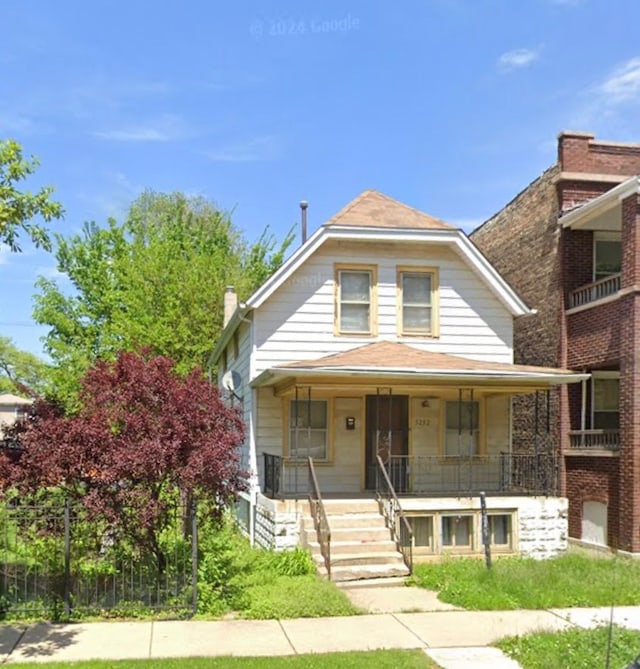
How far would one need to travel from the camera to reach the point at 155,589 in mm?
10422

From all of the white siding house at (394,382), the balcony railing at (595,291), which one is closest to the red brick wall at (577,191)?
the balcony railing at (595,291)

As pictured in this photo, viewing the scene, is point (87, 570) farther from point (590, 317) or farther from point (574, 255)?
point (574, 255)

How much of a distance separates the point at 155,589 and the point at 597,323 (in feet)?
35.3

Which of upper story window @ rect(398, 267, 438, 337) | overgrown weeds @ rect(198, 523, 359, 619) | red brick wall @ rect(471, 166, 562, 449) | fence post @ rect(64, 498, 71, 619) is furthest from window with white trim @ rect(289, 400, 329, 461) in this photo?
fence post @ rect(64, 498, 71, 619)

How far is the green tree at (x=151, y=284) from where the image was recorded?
2738 centimetres

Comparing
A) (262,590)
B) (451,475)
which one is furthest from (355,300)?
(262,590)

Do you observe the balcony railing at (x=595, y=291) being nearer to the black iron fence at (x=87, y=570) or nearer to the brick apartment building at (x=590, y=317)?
the brick apartment building at (x=590, y=317)

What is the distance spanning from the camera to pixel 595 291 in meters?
16.6

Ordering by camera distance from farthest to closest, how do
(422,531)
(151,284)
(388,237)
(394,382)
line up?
(151,284), (388,237), (394,382), (422,531)

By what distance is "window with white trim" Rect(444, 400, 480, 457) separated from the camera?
16.9 meters

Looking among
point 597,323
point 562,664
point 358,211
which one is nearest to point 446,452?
point 597,323

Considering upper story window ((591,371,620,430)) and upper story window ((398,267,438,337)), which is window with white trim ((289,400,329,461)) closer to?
upper story window ((398,267,438,337))

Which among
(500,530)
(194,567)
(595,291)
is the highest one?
(595,291)

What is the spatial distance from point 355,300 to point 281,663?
9.84m
